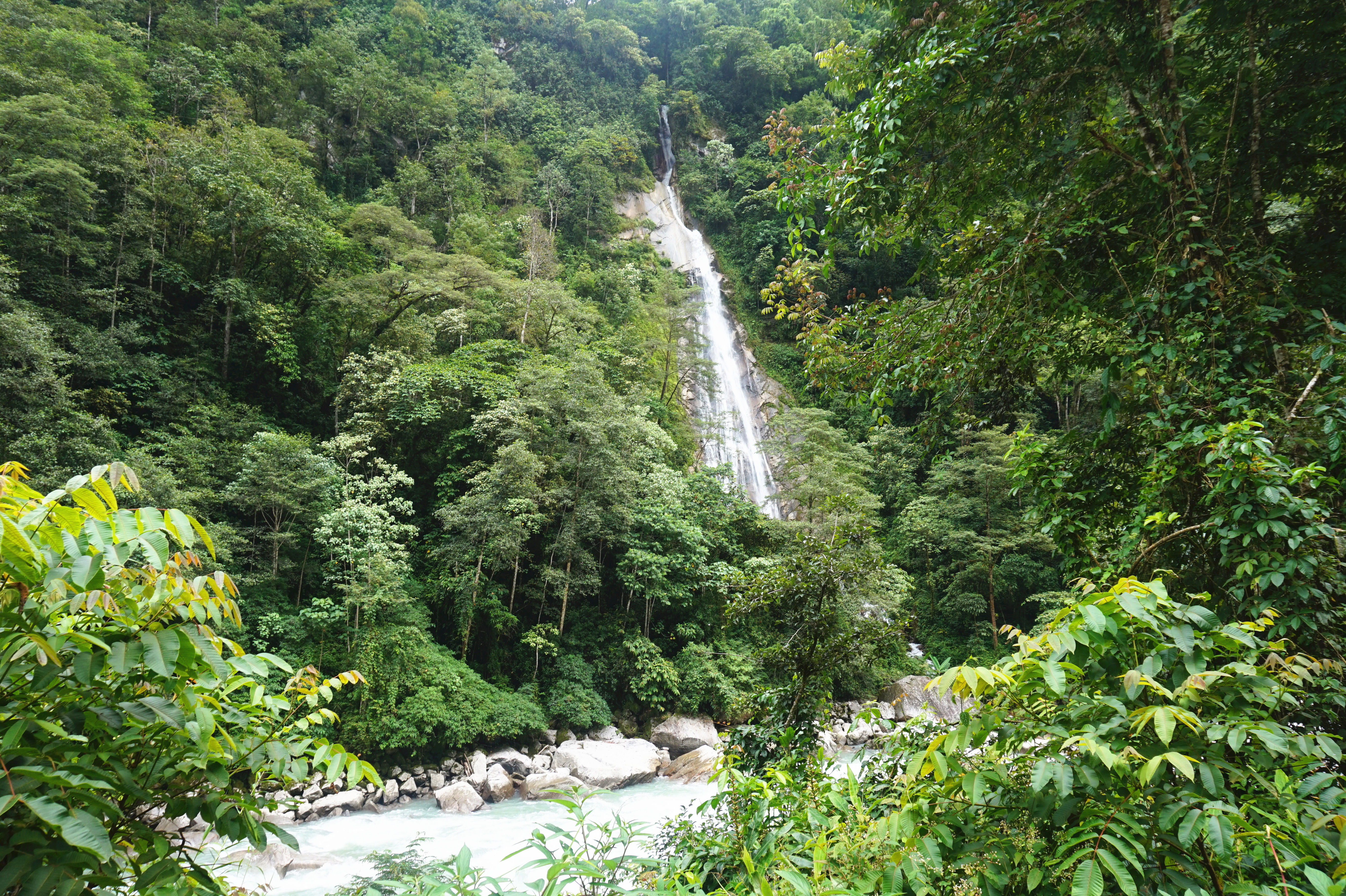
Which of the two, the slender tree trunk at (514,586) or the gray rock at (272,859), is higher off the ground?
the slender tree trunk at (514,586)

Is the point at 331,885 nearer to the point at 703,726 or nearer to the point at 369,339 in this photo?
the point at 703,726

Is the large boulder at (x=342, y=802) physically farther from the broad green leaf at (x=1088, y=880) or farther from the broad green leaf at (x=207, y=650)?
the broad green leaf at (x=1088, y=880)

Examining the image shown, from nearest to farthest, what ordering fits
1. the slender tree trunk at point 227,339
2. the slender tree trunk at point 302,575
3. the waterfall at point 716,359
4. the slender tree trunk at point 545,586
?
the slender tree trunk at point 302,575
the slender tree trunk at point 545,586
the slender tree trunk at point 227,339
the waterfall at point 716,359

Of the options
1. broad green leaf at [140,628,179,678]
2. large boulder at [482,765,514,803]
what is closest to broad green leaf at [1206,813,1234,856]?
broad green leaf at [140,628,179,678]

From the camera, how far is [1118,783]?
1.12 meters

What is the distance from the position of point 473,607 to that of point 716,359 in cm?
1520

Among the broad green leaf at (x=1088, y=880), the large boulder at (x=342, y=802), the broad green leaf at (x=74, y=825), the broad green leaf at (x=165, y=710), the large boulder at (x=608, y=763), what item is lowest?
the large boulder at (x=608, y=763)

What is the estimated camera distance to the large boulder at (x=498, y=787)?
347 inches

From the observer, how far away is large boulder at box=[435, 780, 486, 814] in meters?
8.38

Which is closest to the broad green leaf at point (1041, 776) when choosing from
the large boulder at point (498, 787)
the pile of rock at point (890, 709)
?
the pile of rock at point (890, 709)

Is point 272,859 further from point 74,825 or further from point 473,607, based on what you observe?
point 74,825

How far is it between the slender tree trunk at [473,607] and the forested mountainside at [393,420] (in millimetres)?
73

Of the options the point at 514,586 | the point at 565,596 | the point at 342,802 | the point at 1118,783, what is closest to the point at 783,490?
the point at 565,596

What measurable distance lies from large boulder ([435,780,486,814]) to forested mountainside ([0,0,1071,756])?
848 mm
